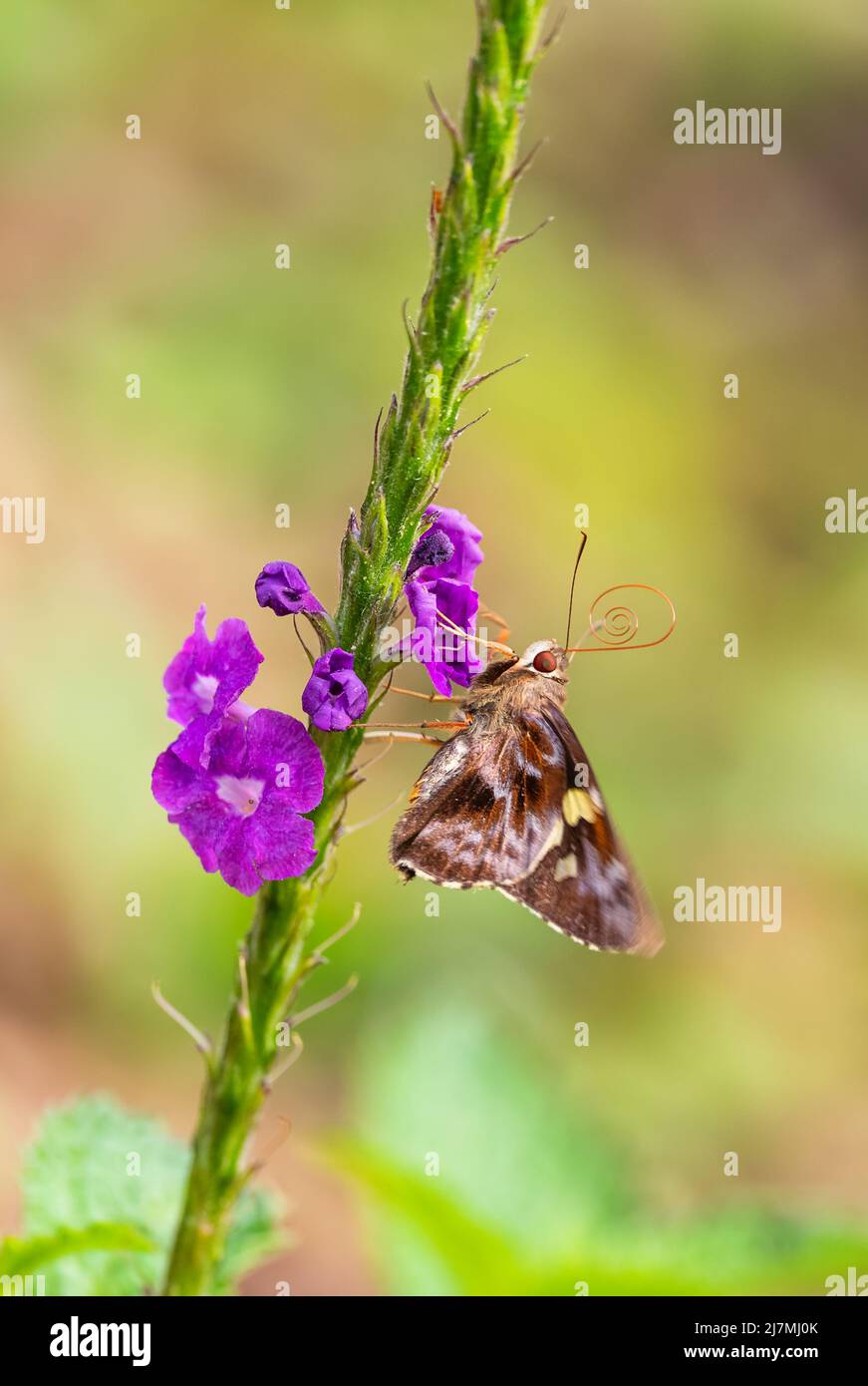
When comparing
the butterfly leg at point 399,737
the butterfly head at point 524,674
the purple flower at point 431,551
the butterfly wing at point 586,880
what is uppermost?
the purple flower at point 431,551

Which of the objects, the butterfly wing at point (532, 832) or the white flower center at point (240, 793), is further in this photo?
the butterfly wing at point (532, 832)

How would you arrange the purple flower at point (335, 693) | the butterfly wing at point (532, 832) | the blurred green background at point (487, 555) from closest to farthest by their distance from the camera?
1. the purple flower at point (335, 693)
2. the butterfly wing at point (532, 832)
3. the blurred green background at point (487, 555)

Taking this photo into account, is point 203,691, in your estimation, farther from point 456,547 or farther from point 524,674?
point 524,674

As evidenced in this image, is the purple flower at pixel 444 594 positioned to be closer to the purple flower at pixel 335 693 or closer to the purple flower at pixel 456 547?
the purple flower at pixel 456 547

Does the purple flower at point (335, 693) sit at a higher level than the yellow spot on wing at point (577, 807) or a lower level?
higher

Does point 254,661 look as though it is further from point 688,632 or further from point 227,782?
point 688,632

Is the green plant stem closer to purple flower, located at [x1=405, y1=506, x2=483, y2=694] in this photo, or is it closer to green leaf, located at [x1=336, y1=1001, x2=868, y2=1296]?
purple flower, located at [x1=405, y1=506, x2=483, y2=694]

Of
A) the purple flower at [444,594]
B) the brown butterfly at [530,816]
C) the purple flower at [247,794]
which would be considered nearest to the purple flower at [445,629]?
the purple flower at [444,594]
